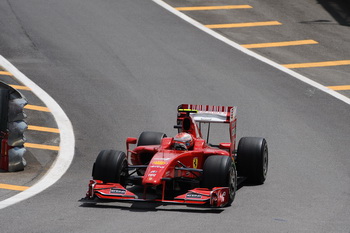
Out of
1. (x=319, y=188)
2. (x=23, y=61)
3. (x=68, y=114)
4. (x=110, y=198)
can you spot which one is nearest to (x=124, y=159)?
(x=110, y=198)

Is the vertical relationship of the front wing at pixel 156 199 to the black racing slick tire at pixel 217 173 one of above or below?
below

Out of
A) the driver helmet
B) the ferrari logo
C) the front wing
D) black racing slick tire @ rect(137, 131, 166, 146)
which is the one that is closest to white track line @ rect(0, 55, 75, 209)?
the front wing

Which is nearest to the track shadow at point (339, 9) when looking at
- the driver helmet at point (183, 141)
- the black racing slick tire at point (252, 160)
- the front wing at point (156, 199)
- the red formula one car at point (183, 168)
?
the black racing slick tire at point (252, 160)

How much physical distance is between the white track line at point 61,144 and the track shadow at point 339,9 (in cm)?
1604

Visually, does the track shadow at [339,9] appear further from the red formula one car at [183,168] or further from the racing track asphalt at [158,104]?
the red formula one car at [183,168]

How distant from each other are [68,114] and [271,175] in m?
7.40

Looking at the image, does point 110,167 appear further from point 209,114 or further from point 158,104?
point 158,104

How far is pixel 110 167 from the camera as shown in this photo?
1417cm

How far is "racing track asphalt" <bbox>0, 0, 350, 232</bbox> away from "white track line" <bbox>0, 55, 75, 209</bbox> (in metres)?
0.22

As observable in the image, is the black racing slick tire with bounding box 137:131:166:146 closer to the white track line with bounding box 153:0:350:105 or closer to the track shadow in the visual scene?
the white track line with bounding box 153:0:350:105

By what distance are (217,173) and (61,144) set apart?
262 inches

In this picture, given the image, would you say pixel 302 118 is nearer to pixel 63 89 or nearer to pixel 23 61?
pixel 63 89

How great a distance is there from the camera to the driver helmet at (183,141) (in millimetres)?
14805

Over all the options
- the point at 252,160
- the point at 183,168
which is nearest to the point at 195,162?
the point at 183,168
